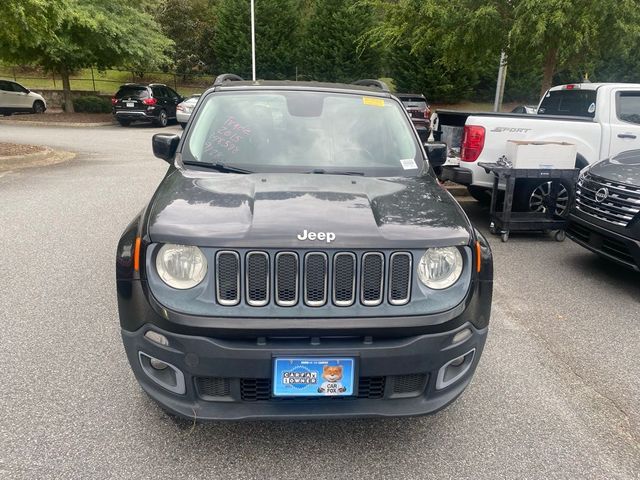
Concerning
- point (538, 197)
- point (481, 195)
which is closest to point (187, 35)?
point (481, 195)

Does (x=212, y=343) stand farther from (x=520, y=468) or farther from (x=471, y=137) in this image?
(x=471, y=137)

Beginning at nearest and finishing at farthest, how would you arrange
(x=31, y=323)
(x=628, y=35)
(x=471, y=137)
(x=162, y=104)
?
(x=31, y=323) → (x=471, y=137) → (x=628, y=35) → (x=162, y=104)

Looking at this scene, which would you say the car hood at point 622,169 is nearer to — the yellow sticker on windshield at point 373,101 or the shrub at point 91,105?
the yellow sticker on windshield at point 373,101

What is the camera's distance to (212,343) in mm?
2348

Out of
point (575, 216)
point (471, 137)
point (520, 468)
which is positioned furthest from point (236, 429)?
point (471, 137)

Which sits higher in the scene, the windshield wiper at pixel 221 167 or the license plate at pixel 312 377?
the windshield wiper at pixel 221 167

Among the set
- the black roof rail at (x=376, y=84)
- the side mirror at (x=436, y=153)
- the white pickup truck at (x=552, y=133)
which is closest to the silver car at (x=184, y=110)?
the white pickup truck at (x=552, y=133)

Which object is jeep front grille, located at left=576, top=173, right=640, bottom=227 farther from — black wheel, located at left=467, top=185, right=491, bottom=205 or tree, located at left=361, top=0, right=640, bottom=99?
tree, located at left=361, top=0, right=640, bottom=99

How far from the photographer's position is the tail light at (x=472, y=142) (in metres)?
6.77

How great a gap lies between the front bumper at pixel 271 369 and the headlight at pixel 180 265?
241 millimetres

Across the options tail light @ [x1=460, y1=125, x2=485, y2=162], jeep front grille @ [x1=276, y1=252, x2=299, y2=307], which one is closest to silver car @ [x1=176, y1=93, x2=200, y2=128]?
tail light @ [x1=460, y1=125, x2=485, y2=162]

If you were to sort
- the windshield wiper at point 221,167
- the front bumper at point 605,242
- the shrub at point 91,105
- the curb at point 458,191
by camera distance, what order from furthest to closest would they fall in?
the shrub at point 91,105
the curb at point 458,191
the front bumper at point 605,242
the windshield wiper at point 221,167

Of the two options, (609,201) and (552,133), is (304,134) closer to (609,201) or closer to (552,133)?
(609,201)

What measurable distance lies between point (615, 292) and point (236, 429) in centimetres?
407
